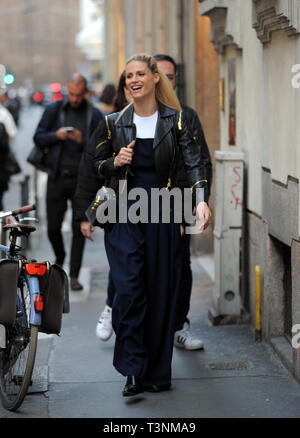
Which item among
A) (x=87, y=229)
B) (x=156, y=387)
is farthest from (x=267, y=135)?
(x=156, y=387)

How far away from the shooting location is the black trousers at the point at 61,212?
10.3 meters

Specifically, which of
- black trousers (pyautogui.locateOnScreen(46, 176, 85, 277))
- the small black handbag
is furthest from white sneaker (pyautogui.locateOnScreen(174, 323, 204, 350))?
black trousers (pyautogui.locateOnScreen(46, 176, 85, 277))

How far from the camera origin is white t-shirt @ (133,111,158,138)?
6543 mm

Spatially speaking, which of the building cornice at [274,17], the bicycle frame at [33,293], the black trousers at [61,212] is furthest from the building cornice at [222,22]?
the bicycle frame at [33,293]

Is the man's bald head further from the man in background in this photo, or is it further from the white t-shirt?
the white t-shirt

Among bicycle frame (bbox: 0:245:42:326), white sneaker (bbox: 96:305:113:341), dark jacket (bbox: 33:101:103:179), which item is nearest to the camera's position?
bicycle frame (bbox: 0:245:42:326)

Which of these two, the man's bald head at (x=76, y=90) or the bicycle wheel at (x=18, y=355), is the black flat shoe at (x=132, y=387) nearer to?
the bicycle wheel at (x=18, y=355)

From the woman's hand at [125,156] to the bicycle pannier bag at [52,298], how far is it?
70 cm

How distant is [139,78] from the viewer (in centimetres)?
645

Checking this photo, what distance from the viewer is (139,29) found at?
2058 cm

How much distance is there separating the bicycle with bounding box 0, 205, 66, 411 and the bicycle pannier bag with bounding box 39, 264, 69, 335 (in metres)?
0.03

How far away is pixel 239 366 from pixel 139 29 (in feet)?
46.1

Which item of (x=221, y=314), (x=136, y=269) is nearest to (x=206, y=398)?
(x=136, y=269)

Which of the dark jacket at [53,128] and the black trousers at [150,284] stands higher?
the dark jacket at [53,128]
